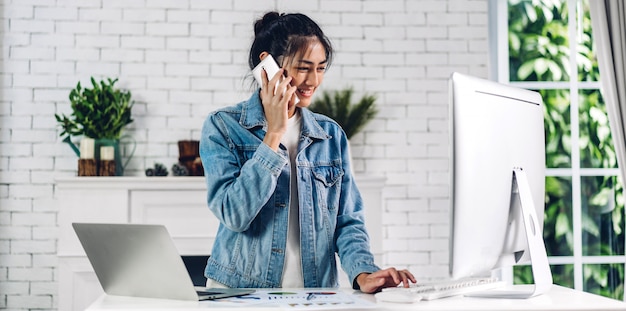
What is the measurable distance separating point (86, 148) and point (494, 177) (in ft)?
9.22

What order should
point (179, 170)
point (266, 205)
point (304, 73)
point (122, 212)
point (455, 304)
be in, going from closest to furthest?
point (455, 304), point (266, 205), point (304, 73), point (122, 212), point (179, 170)

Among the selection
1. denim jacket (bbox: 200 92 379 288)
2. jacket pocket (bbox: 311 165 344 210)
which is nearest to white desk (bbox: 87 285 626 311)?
denim jacket (bbox: 200 92 379 288)

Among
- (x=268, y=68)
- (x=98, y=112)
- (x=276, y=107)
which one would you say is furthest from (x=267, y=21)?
(x=98, y=112)

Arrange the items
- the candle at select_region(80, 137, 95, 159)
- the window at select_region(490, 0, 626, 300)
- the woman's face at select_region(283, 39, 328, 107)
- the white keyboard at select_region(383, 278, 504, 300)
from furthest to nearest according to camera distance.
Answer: the window at select_region(490, 0, 626, 300), the candle at select_region(80, 137, 95, 159), the woman's face at select_region(283, 39, 328, 107), the white keyboard at select_region(383, 278, 504, 300)

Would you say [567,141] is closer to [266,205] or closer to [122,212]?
[122,212]

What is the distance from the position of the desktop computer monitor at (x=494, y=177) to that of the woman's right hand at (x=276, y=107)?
19.3 inches

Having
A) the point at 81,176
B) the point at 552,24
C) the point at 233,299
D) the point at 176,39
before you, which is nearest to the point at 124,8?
the point at 176,39

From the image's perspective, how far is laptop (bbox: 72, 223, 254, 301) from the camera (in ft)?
4.76

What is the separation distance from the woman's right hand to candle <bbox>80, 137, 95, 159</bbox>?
7.56ft

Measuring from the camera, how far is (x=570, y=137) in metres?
4.41

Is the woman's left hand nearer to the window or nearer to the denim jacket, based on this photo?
the denim jacket

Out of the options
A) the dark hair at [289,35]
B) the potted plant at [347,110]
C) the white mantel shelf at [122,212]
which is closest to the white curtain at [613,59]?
the potted plant at [347,110]

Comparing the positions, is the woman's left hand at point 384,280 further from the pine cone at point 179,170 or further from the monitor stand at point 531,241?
the pine cone at point 179,170

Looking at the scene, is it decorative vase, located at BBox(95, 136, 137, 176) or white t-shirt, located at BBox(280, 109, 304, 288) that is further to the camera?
decorative vase, located at BBox(95, 136, 137, 176)
